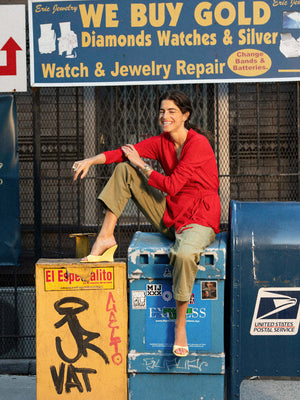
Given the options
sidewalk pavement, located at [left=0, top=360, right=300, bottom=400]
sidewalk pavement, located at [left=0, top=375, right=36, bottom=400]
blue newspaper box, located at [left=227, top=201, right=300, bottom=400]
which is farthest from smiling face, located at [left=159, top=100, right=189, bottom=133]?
sidewalk pavement, located at [left=0, top=375, right=36, bottom=400]

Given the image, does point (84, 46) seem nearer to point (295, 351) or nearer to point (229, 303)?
point (229, 303)

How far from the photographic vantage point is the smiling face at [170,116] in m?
4.16

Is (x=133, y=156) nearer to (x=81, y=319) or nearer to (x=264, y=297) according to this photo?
(x=81, y=319)

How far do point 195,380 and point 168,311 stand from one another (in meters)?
0.49

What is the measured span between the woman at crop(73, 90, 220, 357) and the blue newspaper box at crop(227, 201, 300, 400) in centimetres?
28

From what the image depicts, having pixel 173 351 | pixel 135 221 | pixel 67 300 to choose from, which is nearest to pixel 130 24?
pixel 135 221

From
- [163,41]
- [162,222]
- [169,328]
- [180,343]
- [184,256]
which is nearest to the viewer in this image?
[184,256]

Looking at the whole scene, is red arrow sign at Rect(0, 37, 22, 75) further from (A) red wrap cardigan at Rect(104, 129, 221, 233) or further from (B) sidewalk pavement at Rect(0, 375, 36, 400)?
(B) sidewalk pavement at Rect(0, 375, 36, 400)

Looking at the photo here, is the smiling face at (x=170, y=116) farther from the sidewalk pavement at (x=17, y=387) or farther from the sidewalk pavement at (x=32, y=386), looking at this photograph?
the sidewalk pavement at (x=17, y=387)

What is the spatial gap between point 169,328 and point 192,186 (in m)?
0.98

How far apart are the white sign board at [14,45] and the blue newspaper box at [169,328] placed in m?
2.33

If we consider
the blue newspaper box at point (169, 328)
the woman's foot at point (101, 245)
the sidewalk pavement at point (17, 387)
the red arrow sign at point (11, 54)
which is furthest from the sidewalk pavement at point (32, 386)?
the red arrow sign at point (11, 54)

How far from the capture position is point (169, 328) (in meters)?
3.91

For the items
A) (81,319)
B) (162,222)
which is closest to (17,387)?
(81,319)
